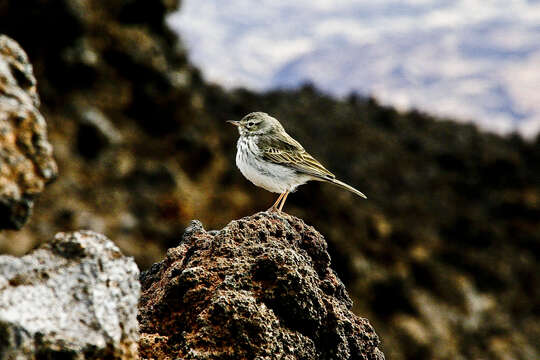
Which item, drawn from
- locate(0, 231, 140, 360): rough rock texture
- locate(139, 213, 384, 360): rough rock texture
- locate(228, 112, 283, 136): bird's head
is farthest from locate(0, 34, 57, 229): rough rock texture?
locate(228, 112, 283, 136): bird's head

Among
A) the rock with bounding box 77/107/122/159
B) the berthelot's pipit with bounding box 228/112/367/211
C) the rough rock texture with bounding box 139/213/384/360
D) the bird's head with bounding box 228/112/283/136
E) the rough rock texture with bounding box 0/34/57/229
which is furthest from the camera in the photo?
the rock with bounding box 77/107/122/159

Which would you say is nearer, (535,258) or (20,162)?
(20,162)

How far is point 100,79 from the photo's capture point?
19094mm

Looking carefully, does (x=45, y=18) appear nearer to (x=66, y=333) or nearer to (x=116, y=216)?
(x=116, y=216)

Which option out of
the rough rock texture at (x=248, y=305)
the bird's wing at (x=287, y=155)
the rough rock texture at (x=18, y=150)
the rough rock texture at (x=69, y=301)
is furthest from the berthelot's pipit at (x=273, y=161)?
the rough rock texture at (x=18, y=150)

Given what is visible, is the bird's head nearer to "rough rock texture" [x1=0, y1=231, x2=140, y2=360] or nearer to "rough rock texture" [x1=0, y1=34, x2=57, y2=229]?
"rough rock texture" [x1=0, y1=231, x2=140, y2=360]

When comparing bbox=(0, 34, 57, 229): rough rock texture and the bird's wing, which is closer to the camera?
bbox=(0, 34, 57, 229): rough rock texture

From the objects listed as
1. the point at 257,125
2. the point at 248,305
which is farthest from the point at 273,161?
the point at 248,305

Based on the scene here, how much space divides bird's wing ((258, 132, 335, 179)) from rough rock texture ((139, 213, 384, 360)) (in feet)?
9.38

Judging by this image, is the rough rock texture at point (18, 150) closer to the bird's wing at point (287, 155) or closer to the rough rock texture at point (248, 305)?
the rough rock texture at point (248, 305)

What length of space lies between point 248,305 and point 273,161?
368 centimetres

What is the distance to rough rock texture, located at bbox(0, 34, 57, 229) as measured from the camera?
7.48 ft

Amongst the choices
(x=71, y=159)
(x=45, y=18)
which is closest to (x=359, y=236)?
(x=71, y=159)

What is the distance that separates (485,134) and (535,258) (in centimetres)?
1338
